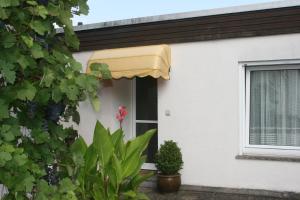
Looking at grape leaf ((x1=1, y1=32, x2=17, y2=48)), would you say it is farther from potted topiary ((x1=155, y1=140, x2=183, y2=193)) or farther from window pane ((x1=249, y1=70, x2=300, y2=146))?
window pane ((x1=249, y1=70, x2=300, y2=146))

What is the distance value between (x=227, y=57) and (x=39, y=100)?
7249 millimetres

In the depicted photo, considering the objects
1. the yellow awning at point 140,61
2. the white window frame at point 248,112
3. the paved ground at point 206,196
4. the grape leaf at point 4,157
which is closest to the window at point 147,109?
the yellow awning at point 140,61

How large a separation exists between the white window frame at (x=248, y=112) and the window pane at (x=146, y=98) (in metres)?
2.53

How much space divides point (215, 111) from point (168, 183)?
76.5 inches

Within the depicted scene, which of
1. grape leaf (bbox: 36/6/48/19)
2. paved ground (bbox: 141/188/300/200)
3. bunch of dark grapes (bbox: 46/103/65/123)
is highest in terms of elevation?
grape leaf (bbox: 36/6/48/19)

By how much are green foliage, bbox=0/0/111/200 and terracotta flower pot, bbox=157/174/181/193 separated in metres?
6.54

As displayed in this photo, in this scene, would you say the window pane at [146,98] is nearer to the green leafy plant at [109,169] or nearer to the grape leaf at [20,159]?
the green leafy plant at [109,169]

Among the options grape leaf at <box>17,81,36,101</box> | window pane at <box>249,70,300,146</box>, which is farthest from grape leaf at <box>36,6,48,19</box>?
window pane at <box>249,70,300,146</box>

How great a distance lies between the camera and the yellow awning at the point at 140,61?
354 inches

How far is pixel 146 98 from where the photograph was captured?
35.3 feet

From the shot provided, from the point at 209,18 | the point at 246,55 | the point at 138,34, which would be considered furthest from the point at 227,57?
the point at 138,34

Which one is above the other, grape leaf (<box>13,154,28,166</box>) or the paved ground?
grape leaf (<box>13,154,28,166</box>)

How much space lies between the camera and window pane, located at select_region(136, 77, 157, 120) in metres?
10.6

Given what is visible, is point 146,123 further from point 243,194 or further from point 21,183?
point 21,183
